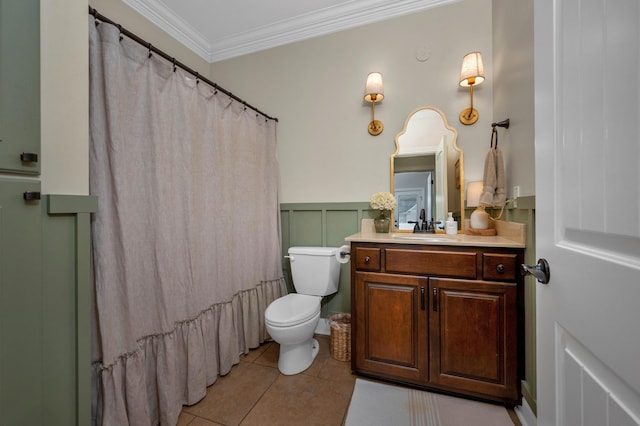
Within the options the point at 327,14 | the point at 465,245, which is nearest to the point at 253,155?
Answer: the point at 327,14

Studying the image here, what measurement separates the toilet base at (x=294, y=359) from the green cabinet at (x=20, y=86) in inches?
64.7

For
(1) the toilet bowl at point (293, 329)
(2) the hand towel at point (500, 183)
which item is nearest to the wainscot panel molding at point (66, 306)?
(1) the toilet bowl at point (293, 329)

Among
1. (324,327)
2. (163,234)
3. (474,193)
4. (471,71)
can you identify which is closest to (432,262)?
(474,193)

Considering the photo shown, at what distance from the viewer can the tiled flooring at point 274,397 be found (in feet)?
4.72

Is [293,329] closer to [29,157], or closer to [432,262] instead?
[432,262]

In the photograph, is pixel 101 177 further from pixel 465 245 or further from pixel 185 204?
pixel 465 245

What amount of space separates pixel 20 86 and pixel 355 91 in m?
2.05

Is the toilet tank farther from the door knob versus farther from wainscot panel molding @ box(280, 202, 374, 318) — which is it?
the door knob

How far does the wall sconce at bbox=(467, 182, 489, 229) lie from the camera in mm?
1844

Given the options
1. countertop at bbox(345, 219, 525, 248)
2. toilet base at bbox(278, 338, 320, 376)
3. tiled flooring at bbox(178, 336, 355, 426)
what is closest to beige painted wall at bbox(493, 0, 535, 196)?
countertop at bbox(345, 219, 525, 248)

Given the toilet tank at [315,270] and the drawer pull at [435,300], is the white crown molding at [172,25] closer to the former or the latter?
the toilet tank at [315,270]

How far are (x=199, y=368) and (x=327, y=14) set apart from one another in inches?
113

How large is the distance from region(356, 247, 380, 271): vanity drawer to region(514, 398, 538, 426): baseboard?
1.00 m

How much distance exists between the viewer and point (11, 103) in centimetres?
80
